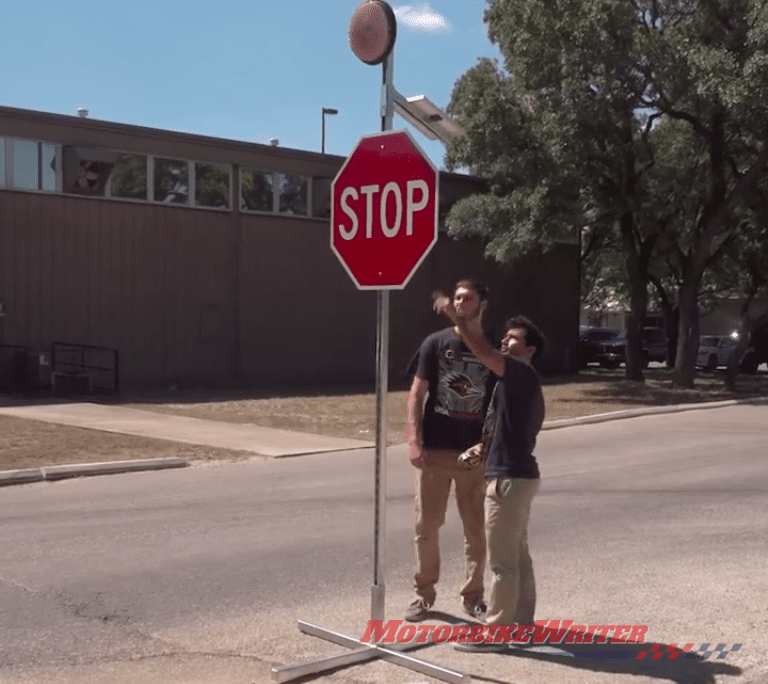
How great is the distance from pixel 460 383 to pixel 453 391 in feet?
0.21

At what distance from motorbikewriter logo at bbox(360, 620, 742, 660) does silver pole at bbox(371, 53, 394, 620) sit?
0.62ft

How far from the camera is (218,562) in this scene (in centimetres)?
736

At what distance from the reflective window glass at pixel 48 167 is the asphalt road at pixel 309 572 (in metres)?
14.1

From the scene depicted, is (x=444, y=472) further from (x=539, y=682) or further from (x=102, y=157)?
(x=102, y=157)

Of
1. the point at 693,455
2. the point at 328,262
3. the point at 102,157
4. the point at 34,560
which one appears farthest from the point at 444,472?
the point at 328,262

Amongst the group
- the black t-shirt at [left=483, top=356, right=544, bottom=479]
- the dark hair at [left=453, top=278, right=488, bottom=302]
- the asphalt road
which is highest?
the dark hair at [left=453, top=278, right=488, bottom=302]

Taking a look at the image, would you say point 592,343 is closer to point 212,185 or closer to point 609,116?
point 609,116

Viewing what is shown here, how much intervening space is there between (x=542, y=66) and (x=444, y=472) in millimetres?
21122

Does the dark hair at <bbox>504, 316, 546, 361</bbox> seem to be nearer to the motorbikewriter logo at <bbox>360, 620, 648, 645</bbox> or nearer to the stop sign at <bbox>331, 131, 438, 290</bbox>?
the stop sign at <bbox>331, 131, 438, 290</bbox>

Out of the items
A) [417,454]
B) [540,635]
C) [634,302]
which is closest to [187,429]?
[417,454]

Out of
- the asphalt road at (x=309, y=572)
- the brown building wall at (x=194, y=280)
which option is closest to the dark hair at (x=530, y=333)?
the asphalt road at (x=309, y=572)

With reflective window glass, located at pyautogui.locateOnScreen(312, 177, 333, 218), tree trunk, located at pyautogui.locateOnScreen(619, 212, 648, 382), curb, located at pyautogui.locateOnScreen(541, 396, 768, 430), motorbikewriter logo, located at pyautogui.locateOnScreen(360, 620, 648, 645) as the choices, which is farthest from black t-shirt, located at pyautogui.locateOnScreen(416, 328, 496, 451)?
tree trunk, located at pyautogui.locateOnScreen(619, 212, 648, 382)

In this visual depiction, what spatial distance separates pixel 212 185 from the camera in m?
27.1

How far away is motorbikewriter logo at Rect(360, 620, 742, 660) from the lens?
17.6 feet
